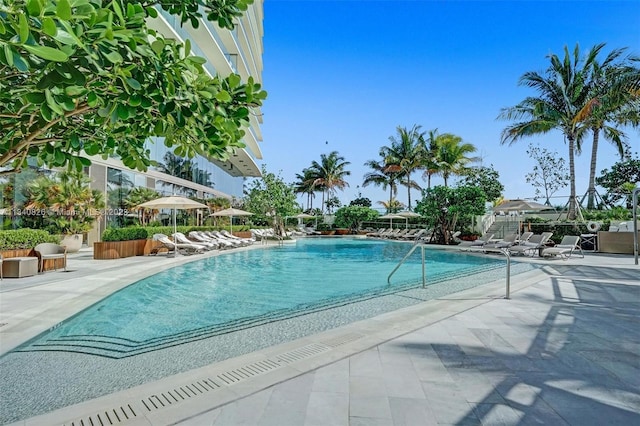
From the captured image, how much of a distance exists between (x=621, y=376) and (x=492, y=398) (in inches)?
59.0

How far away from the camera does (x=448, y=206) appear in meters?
21.2

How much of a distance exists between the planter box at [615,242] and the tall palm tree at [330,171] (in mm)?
32213

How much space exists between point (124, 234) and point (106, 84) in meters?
14.9

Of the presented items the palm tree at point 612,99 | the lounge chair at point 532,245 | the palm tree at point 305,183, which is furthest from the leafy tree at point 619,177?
the palm tree at point 305,183

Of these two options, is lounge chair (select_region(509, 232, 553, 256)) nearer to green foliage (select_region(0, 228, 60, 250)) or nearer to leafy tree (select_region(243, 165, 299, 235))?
leafy tree (select_region(243, 165, 299, 235))

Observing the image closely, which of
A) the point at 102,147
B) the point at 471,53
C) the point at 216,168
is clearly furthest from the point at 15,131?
the point at 216,168

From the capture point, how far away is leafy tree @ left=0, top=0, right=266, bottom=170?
1.34 metres

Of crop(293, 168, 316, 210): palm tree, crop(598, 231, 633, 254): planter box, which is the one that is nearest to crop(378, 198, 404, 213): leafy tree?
crop(293, 168, 316, 210): palm tree

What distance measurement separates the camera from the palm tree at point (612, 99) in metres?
17.2

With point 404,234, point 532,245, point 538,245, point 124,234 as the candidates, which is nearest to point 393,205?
point 404,234

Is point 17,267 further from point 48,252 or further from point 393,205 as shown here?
point 393,205

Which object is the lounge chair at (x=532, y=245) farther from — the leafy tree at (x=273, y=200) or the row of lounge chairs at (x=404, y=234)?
the leafy tree at (x=273, y=200)

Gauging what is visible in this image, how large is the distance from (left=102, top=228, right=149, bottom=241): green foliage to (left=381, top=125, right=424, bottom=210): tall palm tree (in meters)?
27.3

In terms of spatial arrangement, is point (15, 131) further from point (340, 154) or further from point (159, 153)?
point (340, 154)
